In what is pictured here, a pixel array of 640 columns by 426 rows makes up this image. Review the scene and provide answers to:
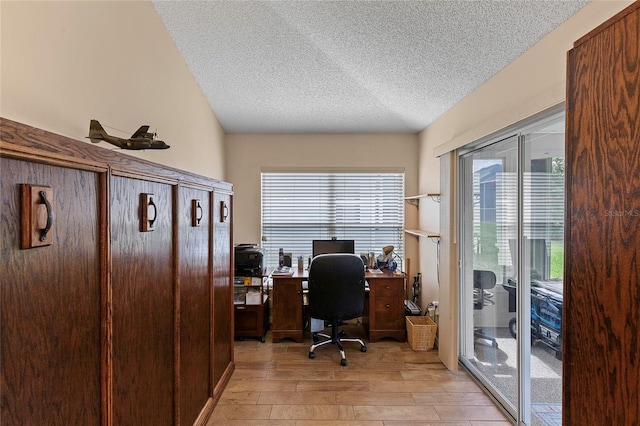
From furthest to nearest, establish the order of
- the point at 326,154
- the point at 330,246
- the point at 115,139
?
the point at 326,154, the point at 330,246, the point at 115,139

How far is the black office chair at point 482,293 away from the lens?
8.38 ft

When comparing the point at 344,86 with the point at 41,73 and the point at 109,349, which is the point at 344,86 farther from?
the point at 109,349

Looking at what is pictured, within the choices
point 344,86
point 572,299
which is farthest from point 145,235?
point 344,86

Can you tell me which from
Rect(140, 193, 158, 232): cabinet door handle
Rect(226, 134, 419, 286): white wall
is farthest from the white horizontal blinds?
Rect(140, 193, 158, 232): cabinet door handle

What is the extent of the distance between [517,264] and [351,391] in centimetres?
162

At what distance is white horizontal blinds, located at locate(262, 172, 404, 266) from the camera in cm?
432

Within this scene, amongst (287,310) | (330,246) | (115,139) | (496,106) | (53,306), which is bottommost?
(287,310)

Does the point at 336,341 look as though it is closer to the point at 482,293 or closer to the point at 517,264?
the point at 482,293

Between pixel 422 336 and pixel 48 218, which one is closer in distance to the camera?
pixel 48 218

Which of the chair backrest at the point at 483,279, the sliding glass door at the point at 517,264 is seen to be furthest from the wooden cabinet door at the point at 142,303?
the chair backrest at the point at 483,279

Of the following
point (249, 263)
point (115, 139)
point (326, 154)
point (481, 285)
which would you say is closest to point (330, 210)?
point (326, 154)

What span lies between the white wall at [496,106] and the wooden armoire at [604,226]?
30.5 inches

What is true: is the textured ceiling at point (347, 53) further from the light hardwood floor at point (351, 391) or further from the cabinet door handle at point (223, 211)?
the light hardwood floor at point (351, 391)

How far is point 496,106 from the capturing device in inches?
89.7
